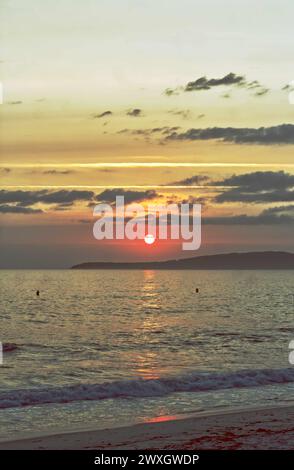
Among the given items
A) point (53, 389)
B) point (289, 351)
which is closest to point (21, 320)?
point (289, 351)

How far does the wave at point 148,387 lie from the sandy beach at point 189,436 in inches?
246

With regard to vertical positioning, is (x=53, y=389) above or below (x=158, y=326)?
below

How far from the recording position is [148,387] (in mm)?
26891

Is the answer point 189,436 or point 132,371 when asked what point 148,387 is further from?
point 189,436

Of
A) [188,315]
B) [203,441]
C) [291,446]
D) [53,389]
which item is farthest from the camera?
[188,315]

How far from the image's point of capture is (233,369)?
3388cm

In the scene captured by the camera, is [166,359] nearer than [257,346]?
Yes

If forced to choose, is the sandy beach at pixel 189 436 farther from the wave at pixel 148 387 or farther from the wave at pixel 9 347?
the wave at pixel 9 347

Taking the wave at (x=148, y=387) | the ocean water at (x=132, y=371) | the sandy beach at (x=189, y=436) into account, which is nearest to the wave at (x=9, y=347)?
the ocean water at (x=132, y=371)

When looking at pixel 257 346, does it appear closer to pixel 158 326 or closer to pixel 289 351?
pixel 289 351

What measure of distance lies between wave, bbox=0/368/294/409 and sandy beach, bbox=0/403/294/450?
6.25 m

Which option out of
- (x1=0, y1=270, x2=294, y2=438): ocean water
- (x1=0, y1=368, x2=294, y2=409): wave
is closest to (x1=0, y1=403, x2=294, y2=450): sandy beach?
(x1=0, y1=270, x2=294, y2=438): ocean water
